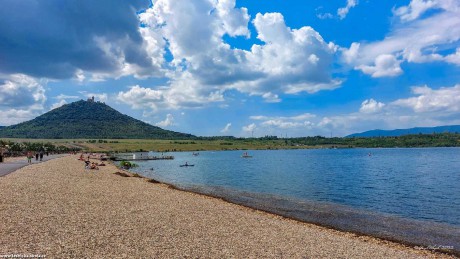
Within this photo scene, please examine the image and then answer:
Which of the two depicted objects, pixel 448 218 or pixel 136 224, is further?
pixel 448 218

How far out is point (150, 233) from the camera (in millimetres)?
18000

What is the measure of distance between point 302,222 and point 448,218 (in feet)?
48.8

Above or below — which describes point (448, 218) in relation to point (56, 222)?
below

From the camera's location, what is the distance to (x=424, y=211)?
35.2 m

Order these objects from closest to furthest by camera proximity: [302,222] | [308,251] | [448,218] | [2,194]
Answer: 1. [308,251]
2. [2,194]
3. [302,222]
4. [448,218]

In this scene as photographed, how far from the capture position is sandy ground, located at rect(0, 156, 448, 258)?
48.5 feet

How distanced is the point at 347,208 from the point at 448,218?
29.6 ft

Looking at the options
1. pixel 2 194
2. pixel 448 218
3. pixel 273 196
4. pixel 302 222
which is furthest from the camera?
pixel 273 196

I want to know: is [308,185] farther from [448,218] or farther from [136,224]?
[136,224]

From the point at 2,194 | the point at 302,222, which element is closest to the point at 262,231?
the point at 302,222

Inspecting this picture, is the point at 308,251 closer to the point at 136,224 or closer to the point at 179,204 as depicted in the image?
the point at 136,224

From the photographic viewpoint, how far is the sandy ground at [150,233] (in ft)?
48.5

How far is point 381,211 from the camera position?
3534 cm

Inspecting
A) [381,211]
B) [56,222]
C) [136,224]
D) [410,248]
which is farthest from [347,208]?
[56,222]
